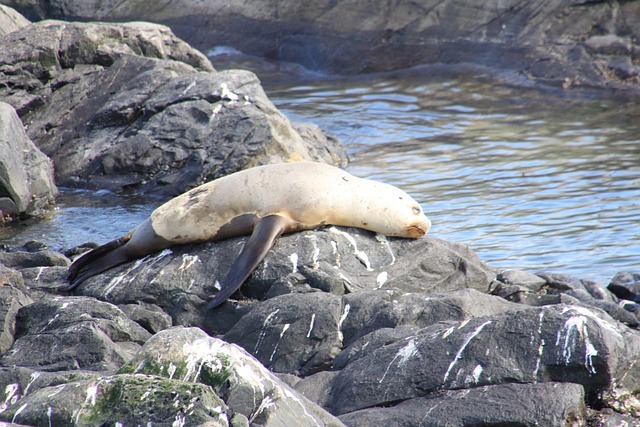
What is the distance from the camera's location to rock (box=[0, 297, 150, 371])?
443 centimetres

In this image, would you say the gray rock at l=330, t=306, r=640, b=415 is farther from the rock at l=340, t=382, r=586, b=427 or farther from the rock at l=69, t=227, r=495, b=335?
the rock at l=69, t=227, r=495, b=335

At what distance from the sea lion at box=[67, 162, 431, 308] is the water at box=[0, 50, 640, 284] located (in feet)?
6.18

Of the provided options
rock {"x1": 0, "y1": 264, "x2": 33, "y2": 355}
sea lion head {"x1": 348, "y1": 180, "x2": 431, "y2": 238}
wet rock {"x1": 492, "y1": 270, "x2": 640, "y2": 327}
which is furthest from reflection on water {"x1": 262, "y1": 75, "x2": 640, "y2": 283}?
rock {"x1": 0, "y1": 264, "x2": 33, "y2": 355}

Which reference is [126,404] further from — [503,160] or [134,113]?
[503,160]

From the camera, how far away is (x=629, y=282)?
275 inches

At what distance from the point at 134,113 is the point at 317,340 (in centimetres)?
678

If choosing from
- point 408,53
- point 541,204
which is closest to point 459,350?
point 541,204

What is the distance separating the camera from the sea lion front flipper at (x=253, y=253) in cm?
566

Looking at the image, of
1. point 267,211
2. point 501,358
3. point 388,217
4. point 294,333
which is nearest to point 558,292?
point 388,217

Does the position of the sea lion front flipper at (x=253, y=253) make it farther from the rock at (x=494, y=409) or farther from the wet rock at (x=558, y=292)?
the rock at (x=494, y=409)

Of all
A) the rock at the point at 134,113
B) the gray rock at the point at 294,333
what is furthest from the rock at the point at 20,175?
the gray rock at the point at 294,333

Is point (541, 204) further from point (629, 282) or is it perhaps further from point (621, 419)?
point (621, 419)

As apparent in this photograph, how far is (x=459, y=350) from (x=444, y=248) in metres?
2.31

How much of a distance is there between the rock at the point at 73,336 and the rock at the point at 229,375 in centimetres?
83
